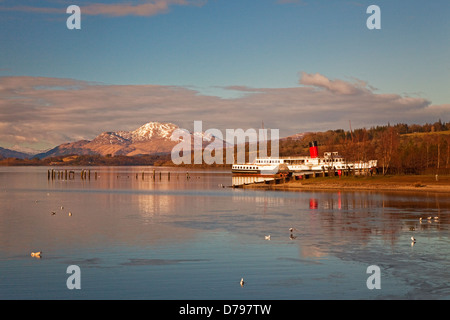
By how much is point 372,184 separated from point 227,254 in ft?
216

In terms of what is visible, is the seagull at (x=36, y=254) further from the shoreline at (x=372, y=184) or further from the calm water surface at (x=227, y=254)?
the shoreline at (x=372, y=184)

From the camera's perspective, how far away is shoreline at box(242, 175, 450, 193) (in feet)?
272

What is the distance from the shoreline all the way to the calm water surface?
3138 cm

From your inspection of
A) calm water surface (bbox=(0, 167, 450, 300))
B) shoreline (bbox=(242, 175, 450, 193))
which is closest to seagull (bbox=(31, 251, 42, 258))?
calm water surface (bbox=(0, 167, 450, 300))

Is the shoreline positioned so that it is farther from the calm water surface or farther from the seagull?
the seagull

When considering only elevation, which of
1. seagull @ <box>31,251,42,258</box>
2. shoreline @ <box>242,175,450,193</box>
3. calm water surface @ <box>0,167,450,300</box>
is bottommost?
calm water surface @ <box>0,167,450,300</box>

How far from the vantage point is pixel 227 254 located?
1164 inches

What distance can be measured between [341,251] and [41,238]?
20.3 metres

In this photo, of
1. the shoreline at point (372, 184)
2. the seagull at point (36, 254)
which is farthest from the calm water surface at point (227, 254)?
the shoreline at point (372, 184)

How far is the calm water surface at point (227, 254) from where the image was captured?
21.5 m

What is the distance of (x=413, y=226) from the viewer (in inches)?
1588
